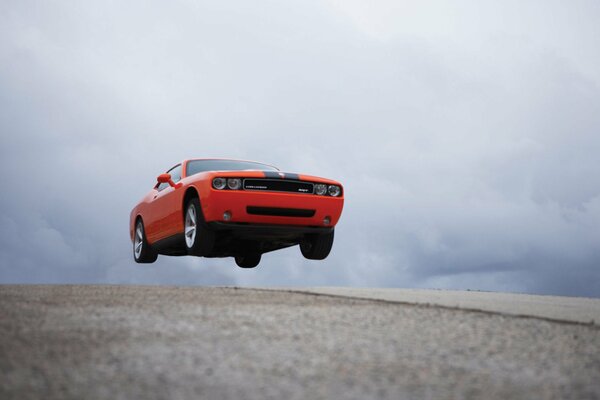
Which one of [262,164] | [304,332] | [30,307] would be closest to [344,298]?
[304,332]

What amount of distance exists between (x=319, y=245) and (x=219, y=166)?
5.96 feet

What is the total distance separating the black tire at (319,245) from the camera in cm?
987

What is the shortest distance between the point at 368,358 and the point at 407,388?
0.59 meters

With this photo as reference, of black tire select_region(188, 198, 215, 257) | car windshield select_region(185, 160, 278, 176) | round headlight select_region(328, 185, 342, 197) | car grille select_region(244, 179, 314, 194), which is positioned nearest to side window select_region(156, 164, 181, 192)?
car windshield select_region(185, 160, 278, 176)

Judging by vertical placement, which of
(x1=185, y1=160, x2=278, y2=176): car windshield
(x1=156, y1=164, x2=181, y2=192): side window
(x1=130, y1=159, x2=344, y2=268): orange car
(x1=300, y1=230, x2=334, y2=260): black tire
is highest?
(x1=185, y1=160, x2=278, y2=176): car windshield

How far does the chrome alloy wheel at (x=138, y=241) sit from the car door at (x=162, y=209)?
554 millimetres

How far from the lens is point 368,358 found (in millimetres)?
3732

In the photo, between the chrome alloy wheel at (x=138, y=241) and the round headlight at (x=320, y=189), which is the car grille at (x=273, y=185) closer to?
the round headlight at (x=320, y=189)

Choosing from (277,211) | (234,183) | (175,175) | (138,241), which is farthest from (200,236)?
(138,241)

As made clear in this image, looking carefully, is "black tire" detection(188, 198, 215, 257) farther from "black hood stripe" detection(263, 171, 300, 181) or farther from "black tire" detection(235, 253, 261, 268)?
"black tire" detection(235, 253, 261, 268)

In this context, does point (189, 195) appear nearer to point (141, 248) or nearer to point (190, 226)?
point (190, 226)

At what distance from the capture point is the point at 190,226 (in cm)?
956

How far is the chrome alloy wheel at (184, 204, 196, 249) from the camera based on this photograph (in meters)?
9.41

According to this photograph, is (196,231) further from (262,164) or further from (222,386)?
(222,386)
